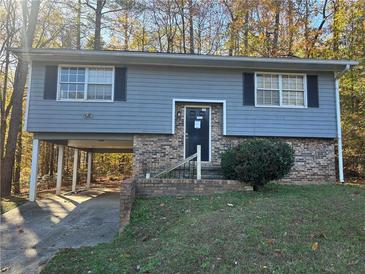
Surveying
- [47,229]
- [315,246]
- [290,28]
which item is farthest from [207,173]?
[290,28]

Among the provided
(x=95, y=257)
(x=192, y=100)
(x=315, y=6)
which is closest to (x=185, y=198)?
(x=95, y=257)

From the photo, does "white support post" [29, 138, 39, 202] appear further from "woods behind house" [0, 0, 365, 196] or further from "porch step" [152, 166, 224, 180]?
"woods behind house" [0, 0, 365, 196]

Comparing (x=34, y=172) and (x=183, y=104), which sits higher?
(x=183, y=104)

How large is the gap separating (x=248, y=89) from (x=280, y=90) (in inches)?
45.2

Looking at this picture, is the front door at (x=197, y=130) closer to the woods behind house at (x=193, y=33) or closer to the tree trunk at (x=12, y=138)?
the tree trunk at (x=12, y=138)

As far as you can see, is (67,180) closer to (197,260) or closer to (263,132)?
(263,132)

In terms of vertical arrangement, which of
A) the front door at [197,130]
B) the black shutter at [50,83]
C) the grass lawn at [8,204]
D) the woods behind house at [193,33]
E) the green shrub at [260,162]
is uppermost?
the woods behind house at [193,33]

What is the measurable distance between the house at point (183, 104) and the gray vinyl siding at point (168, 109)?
3 centimetres

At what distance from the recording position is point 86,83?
33.7ft

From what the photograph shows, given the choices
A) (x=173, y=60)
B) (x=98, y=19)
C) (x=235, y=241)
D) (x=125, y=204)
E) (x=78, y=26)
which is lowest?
(x=235, y=241)

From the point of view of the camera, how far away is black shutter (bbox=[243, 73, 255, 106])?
10.6m

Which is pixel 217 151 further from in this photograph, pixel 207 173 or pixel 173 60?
pixel 173 60

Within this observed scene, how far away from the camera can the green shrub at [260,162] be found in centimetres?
759

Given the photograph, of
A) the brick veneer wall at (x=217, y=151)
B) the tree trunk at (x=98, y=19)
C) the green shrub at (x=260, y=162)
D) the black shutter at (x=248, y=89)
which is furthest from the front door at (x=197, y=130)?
the tree trunk at (x=98, y=19)
